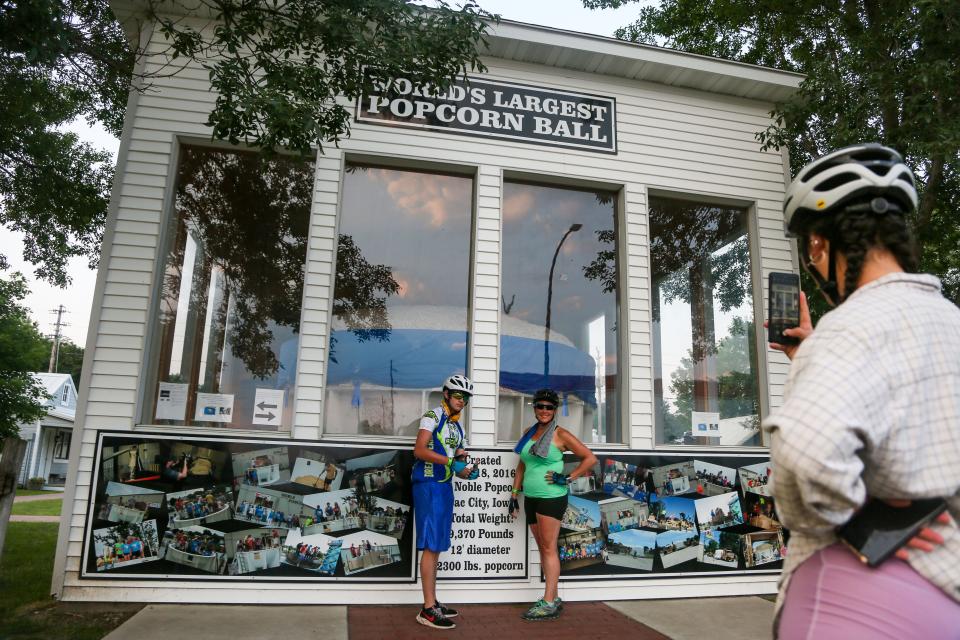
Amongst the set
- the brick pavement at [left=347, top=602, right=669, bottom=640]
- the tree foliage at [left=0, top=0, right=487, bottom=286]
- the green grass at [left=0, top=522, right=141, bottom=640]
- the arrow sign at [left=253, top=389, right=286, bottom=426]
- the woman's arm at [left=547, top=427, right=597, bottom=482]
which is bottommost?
the brick pavement at [left=347, top=602, right=669, bottom=640]

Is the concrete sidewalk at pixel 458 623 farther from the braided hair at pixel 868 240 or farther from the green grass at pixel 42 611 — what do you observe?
the braided hair at pixel 868 240

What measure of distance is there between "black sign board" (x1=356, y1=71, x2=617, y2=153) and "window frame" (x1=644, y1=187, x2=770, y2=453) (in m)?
1.06

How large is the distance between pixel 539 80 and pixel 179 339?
16.6ft

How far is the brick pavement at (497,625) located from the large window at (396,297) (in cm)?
173

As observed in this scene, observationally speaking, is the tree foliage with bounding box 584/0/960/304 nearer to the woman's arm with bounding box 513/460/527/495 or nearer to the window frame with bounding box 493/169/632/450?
the window frame with bounding box 493/169/632/450

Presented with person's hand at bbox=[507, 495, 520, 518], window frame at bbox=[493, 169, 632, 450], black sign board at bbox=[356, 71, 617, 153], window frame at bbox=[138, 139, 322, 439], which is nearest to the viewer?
window frame at bbox=[138, 139, 322, 439]

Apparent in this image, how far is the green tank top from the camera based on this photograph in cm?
569

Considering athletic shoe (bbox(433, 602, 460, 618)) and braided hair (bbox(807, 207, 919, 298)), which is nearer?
braided hair (bbox(807, 207, 919, 298))

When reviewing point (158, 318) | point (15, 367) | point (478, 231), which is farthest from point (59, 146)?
point (15, 367)

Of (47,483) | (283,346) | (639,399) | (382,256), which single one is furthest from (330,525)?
(47,483)

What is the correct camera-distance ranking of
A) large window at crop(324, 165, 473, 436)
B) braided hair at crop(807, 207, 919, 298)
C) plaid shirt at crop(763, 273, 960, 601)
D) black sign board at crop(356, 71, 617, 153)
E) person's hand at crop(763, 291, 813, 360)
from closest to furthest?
plaid shirt at crop(763, 273, 960, 601), braided hair at crop(807, 207, 919, 298), person's hand at crop(763, 291, 813, 360), large window at crop(324, 165, 473, 436), black sign board at crop(356, 71, 617, 153)

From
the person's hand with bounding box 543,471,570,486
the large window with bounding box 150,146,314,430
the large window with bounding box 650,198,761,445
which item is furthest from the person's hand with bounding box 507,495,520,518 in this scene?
the large window with bounding box 150,146,314,430

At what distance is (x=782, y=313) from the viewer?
72.4 inches

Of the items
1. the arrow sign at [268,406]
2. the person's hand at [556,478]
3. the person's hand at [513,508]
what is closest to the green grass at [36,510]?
the arrow sign at [268,406]
